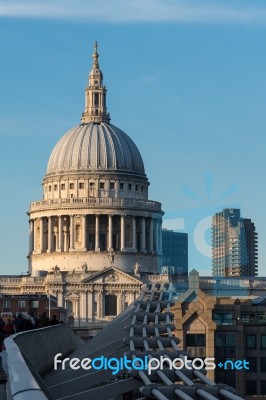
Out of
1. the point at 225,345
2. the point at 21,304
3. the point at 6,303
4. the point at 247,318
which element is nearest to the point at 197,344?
the point at 225,345

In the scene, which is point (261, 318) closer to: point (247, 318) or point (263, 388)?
point (247, 318)

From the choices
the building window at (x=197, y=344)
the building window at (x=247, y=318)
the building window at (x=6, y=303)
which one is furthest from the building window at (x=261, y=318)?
the building window at (x=6, y=303)

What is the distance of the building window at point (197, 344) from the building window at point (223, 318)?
3.67 m

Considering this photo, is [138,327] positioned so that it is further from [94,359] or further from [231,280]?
[231,280]

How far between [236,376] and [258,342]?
5.21 m

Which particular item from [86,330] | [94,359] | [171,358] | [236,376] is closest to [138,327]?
[94,359]

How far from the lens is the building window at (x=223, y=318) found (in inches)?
3068

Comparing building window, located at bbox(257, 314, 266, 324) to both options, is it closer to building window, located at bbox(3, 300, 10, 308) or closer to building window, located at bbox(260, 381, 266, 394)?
building window, located at bbox(260, 381, 266, 394)

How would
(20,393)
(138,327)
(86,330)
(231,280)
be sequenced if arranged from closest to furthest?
(20,393)
(138,327)
(86,330)
(231,280)

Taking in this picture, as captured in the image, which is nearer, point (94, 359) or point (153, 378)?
point (153, 378)

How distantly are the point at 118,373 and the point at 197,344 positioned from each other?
153ft

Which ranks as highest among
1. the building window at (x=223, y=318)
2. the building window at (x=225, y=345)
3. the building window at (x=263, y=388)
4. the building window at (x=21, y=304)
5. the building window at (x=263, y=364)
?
the building window at (x=21, y=304)

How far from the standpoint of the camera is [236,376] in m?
68.9

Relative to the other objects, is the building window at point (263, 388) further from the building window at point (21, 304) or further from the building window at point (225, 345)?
the building window at point (21, 304)
